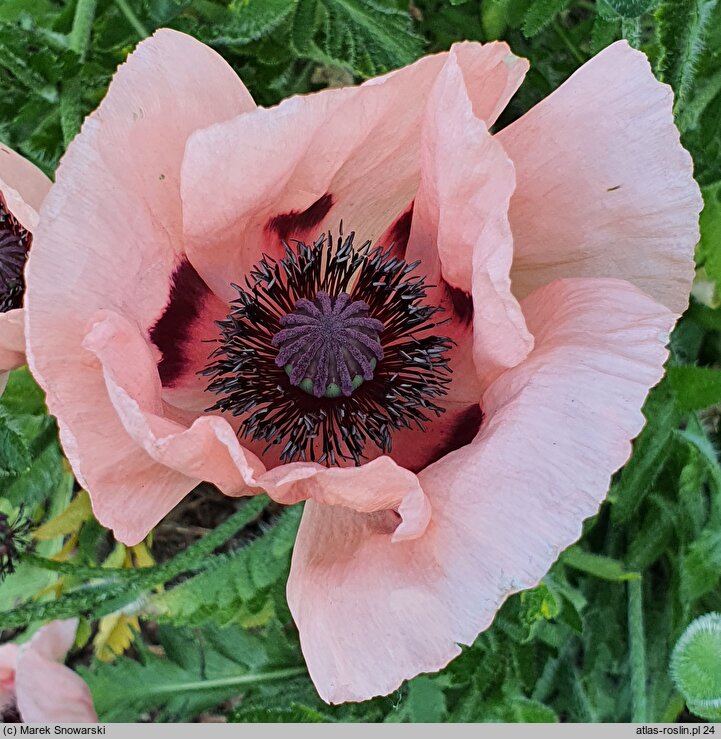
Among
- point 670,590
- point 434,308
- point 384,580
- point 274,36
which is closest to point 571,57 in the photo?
point 274,36

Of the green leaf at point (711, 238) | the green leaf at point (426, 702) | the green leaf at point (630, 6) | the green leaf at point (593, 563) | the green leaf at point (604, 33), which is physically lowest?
the green leaf at point (426, 702)

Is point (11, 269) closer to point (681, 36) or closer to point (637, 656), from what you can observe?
point (681, 36)

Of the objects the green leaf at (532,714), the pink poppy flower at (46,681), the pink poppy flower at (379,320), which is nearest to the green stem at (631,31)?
the pink poppy flower at (379,320)

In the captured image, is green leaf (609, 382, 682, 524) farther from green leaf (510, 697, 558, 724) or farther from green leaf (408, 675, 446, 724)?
green leaf (408, 675, 446, 724)

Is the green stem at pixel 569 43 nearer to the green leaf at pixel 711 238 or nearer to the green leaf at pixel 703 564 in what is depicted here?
the green leaf at pixel 711 238

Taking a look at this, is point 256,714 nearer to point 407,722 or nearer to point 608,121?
point 407,722

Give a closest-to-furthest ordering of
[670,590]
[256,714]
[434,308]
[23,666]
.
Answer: [434,308] → [256,714] → [23,666] → [670,590]
